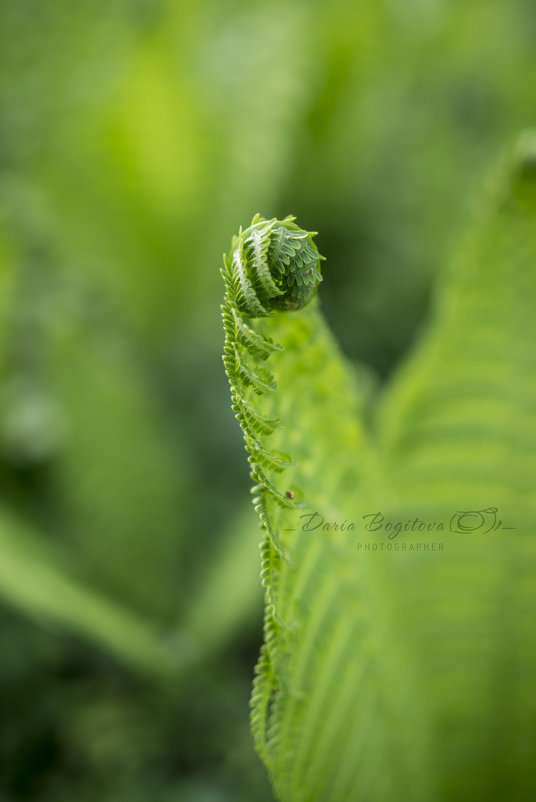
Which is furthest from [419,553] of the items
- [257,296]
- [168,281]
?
[168,281]

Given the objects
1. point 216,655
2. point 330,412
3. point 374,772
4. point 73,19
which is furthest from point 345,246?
point 374,772

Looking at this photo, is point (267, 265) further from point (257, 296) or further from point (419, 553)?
point (419, 553)

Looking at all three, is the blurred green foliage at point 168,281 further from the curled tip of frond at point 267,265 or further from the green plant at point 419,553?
the curled tip of frond at point 267,265

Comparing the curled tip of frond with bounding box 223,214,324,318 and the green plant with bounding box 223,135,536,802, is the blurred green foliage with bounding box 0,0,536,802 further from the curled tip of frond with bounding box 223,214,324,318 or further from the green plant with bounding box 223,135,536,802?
the curled tip of frond with bounding box 223,214,324,318

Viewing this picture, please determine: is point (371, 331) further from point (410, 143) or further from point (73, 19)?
point (73, 19)

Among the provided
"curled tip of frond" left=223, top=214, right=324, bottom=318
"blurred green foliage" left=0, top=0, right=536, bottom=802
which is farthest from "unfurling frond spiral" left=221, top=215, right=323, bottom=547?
"blurred green foliage" left=0, top=0, right=536, bottom=802

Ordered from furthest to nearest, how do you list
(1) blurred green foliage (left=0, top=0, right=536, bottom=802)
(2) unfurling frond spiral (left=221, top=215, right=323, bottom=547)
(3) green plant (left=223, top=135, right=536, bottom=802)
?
(1) blurred green foliage (left=0, top=0, right=536, bottom=802) < (3) green plant (left=223, top=135, right=536, bottom=802) < (2) unfurling frond spiral (left=221, top=215, right=323, bottom=547)

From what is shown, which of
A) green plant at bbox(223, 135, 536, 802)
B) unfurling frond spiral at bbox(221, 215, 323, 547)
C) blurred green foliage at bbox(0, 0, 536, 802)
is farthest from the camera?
blurred green foliage at bbox(0, 0, 536, 802)
